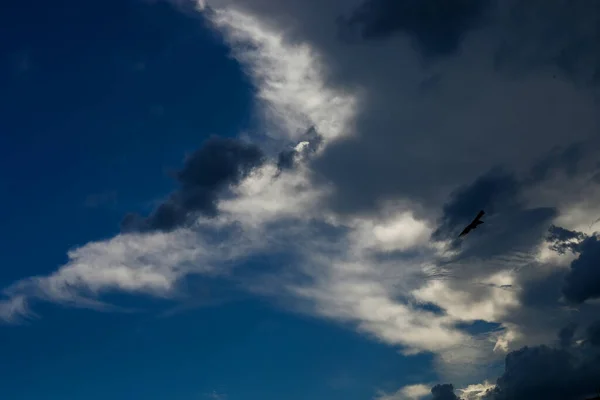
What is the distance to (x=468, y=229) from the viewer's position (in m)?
88.6
